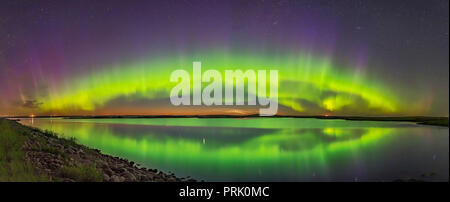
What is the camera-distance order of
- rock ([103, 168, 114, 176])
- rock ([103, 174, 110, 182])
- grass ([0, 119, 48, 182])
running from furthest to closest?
rock ([103, 168, 114, 176]), rock ([103, 174, 110, 182]), grass ([0, 119, 48, 182])

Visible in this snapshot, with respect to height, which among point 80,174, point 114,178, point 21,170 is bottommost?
point 114,178

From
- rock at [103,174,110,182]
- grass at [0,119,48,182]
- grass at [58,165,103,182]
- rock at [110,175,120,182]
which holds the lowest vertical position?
rock at [110,175,120,182]

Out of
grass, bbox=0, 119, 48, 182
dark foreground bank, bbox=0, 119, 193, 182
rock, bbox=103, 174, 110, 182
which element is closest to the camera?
grass, bbox=0, 119, 48, 182

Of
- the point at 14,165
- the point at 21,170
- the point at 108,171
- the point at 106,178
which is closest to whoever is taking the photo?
the point at 21,170

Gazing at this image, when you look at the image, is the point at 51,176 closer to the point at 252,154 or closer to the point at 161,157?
the point at 161,157

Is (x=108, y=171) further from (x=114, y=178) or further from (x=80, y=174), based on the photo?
(x=80, y=174)

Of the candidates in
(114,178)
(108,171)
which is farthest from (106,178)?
(108,171)

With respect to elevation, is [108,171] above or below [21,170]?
below

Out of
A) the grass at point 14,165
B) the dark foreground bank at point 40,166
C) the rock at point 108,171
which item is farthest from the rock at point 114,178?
the grass at point 14,165

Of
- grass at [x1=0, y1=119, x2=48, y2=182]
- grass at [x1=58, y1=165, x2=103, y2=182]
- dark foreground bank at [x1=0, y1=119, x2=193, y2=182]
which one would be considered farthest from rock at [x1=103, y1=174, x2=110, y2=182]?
grass at [x1=0, y1=119, x2=48, y2=182]

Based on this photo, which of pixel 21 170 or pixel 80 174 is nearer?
pixel 21 170

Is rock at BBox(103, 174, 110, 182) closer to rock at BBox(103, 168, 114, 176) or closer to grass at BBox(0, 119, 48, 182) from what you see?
rock at BBox(103, 168, 114, 176)

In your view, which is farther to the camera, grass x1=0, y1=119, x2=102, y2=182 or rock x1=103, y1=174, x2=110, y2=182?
rock x1=103, y1=174, x2=110, y2=182
